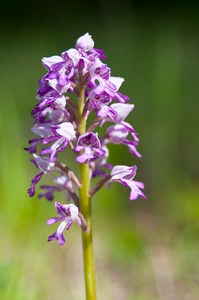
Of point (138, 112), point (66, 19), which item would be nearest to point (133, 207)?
point (138, 112)

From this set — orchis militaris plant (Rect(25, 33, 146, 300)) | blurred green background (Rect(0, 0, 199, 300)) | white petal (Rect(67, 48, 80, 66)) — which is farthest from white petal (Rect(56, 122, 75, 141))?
blurred green background (Rect(0, 0, 199, 300))

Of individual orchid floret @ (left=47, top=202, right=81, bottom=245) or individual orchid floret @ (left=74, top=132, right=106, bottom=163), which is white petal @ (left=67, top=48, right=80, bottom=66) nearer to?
individual orchid floret @ (left=74, top=132, right=106, bottom=163)

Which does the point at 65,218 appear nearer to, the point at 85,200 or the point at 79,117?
the point at 85,200

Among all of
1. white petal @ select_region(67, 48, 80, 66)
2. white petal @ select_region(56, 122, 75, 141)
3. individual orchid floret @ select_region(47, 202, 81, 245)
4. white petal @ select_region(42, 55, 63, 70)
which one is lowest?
individual orchid floret @ select_region(47, 202, 81, 245)

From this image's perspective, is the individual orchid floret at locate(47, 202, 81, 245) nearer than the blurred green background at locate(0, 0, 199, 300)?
Yes

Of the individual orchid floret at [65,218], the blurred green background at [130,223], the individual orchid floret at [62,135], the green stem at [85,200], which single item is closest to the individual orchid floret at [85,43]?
the green stem at [85,200]

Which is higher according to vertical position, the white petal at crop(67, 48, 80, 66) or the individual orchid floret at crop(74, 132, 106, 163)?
the white petal at crop(67, 48, 80, 66)

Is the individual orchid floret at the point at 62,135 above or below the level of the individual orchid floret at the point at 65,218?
above

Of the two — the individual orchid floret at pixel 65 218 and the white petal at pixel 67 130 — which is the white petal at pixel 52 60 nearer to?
the white petal at pixel 67 130
